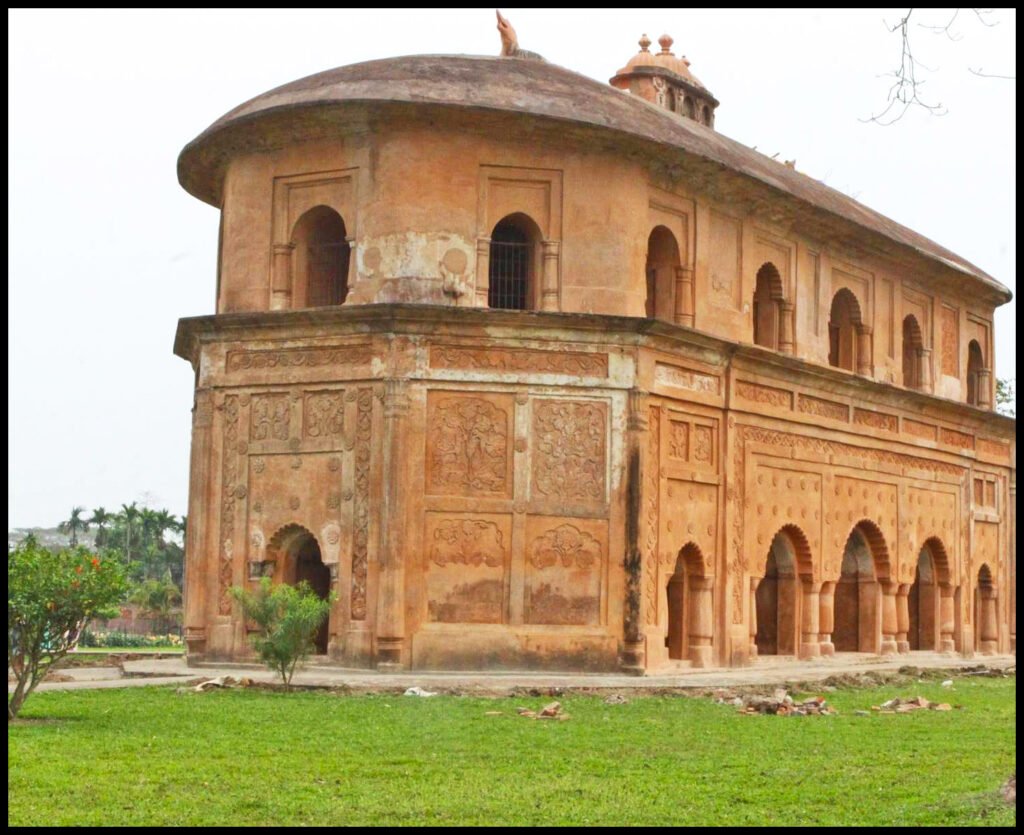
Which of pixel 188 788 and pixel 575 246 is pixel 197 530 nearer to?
pixel 575 246

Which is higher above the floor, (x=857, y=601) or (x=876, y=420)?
(x=876, y=420)

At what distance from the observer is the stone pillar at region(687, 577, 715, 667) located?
66.5 ft

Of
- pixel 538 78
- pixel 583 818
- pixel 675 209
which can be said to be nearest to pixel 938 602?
pixel 675 209

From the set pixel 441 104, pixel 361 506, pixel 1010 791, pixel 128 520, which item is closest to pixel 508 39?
pixel 441 104

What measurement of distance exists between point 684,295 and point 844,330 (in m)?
5.14

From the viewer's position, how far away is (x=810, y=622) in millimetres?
22844

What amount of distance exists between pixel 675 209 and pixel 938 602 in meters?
9.61

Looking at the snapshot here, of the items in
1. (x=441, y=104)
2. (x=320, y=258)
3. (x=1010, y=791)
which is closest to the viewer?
(x=1010, y=791)

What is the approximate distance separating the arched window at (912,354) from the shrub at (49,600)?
658 inches

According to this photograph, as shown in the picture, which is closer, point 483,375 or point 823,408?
point 483,375

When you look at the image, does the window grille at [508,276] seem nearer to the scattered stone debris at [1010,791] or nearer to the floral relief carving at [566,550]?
the floral relief carving at [566,550]

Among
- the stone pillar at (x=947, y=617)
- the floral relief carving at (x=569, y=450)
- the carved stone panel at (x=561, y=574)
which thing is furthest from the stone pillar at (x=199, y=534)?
the stone pillar at (x=947, y=617)

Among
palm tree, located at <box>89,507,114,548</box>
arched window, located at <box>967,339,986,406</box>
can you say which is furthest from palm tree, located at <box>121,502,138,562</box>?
arched window, located at <box>967,339,986,406</box>

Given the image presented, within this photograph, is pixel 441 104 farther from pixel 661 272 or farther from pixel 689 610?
pixel 689 610
